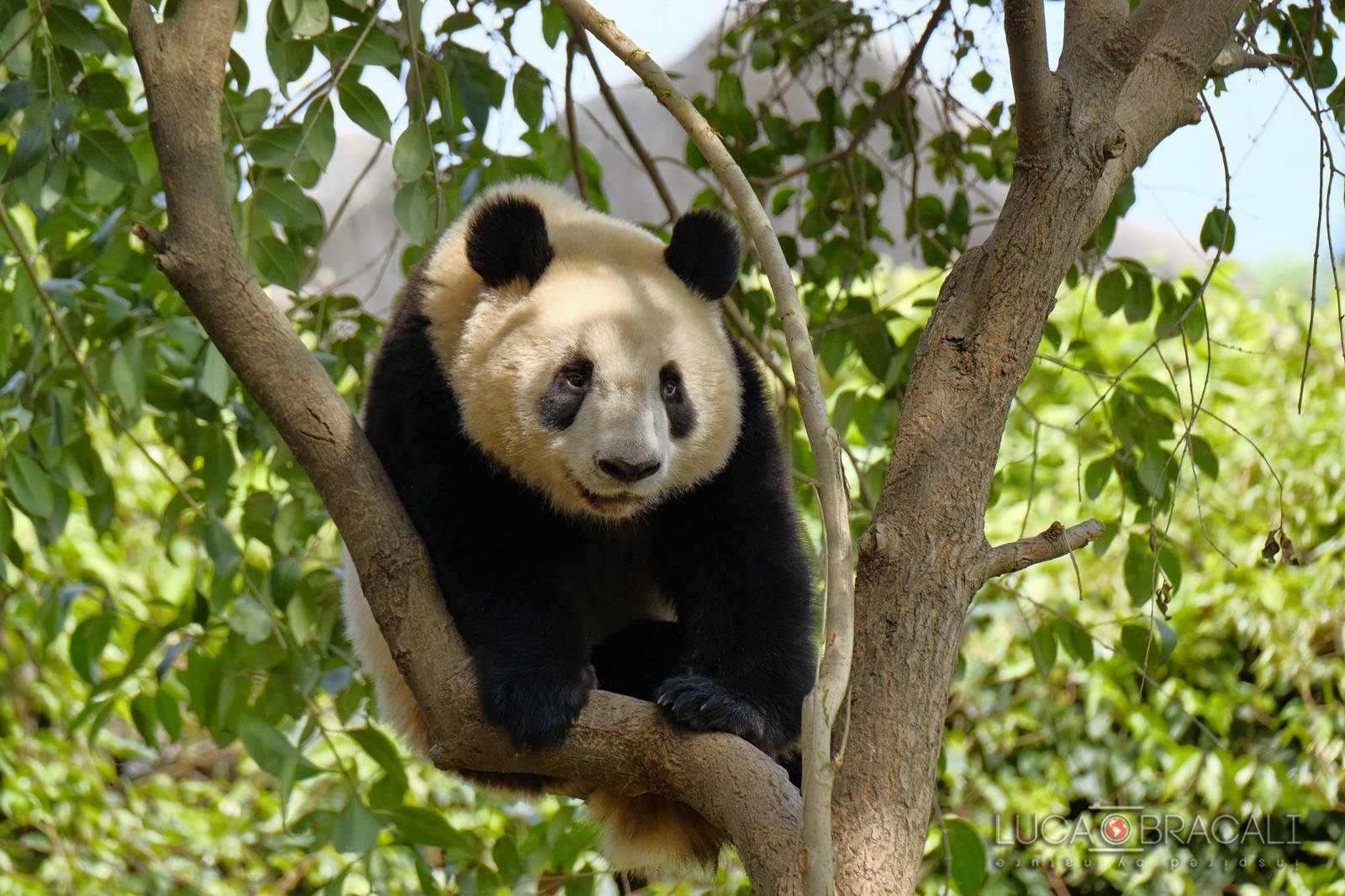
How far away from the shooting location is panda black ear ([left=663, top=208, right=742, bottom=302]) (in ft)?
9.20

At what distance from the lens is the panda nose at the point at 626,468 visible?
94.1 inches

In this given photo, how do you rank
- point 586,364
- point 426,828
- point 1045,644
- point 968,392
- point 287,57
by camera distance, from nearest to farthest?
1. point 968,392
2. point 586,364
3. point 287,57
4. point 426,828
5. point 1045,644

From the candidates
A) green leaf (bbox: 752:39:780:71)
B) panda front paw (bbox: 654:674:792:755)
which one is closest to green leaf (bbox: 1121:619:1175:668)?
panda front paw (bbox: 654:674:792:755)

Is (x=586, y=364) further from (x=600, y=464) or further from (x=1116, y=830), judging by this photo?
(x=1116, y=830)

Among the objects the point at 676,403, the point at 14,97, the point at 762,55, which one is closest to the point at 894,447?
the point at 676,403

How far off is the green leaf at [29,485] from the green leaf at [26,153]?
78cm

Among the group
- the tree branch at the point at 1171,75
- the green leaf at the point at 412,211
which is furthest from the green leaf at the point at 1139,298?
the green leaf at the point at 412,211

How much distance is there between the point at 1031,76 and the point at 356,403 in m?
2.72

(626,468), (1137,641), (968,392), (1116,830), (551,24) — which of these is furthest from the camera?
(1116,830)

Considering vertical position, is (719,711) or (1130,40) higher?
(1130,40)

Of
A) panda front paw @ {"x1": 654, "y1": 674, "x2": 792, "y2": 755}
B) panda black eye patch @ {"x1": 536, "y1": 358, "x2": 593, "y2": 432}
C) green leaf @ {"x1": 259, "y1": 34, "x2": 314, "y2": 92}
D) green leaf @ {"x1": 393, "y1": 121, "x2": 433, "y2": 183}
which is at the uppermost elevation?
green leaf @ {"x1": 259, "y1": 34, "x2": 314, "y2": 92}

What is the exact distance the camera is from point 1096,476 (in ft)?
10.9

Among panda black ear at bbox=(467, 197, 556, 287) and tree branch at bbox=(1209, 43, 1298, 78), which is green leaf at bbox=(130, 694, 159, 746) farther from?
tree branch at bbox=(1209, 43, 1298, 78)

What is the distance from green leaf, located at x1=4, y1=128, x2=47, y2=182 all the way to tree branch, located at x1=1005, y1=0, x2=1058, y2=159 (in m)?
2.03
